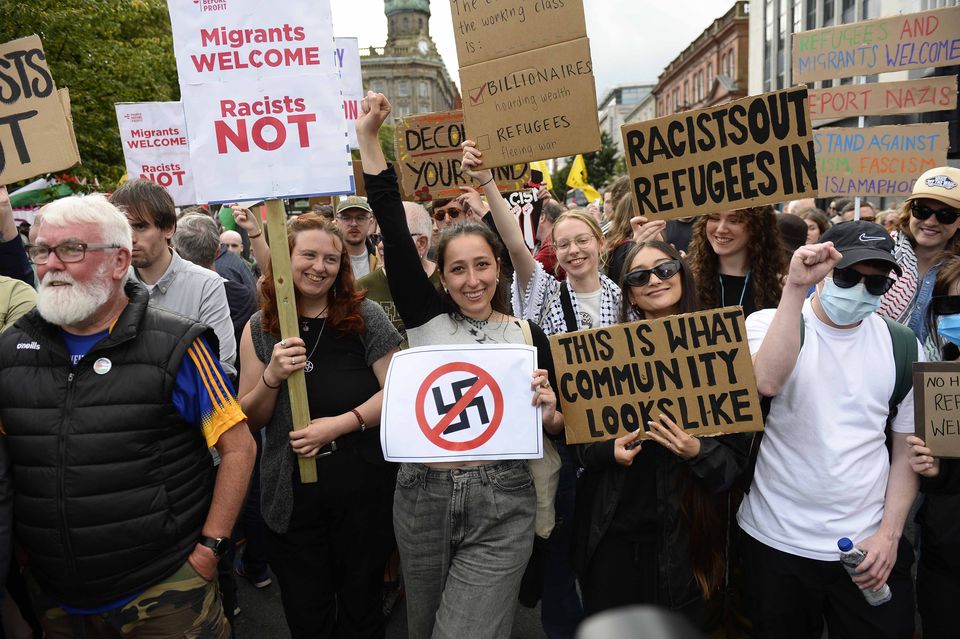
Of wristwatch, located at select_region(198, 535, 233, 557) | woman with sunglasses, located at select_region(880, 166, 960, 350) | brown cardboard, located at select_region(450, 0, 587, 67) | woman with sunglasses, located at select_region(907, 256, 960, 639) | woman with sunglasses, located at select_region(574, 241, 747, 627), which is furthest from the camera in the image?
woman with sunglasses, located at select_region(880, 166, 960, 350)

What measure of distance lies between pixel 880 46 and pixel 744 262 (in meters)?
2.67

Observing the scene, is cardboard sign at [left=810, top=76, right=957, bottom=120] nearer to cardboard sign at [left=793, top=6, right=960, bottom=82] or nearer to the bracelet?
cardboard sign at [left=793, top=6, right=960, bottom=82]

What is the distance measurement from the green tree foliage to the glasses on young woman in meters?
13.8

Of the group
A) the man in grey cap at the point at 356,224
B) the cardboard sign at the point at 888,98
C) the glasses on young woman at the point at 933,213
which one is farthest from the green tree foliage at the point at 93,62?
the glasses on young woman at the point at 933,213

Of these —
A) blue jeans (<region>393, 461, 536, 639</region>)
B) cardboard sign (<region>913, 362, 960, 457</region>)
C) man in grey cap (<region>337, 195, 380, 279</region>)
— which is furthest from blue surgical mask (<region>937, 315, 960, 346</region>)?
man in grey cap (<region>337, 195, 380, 279</region>)

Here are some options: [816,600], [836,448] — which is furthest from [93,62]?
[816,600]

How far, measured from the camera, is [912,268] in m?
4.21

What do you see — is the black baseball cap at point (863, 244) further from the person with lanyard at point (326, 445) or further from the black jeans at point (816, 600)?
the person with lanyard at point (326, 445)

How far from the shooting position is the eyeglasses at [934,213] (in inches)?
163

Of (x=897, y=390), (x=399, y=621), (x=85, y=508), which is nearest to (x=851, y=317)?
(x=897, y=390)

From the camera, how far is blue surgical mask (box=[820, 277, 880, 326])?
240 cm

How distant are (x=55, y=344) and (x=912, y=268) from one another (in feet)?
15.2

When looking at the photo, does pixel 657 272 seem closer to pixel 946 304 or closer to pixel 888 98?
pixel 946 304

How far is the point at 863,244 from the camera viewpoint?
246 centimetres
